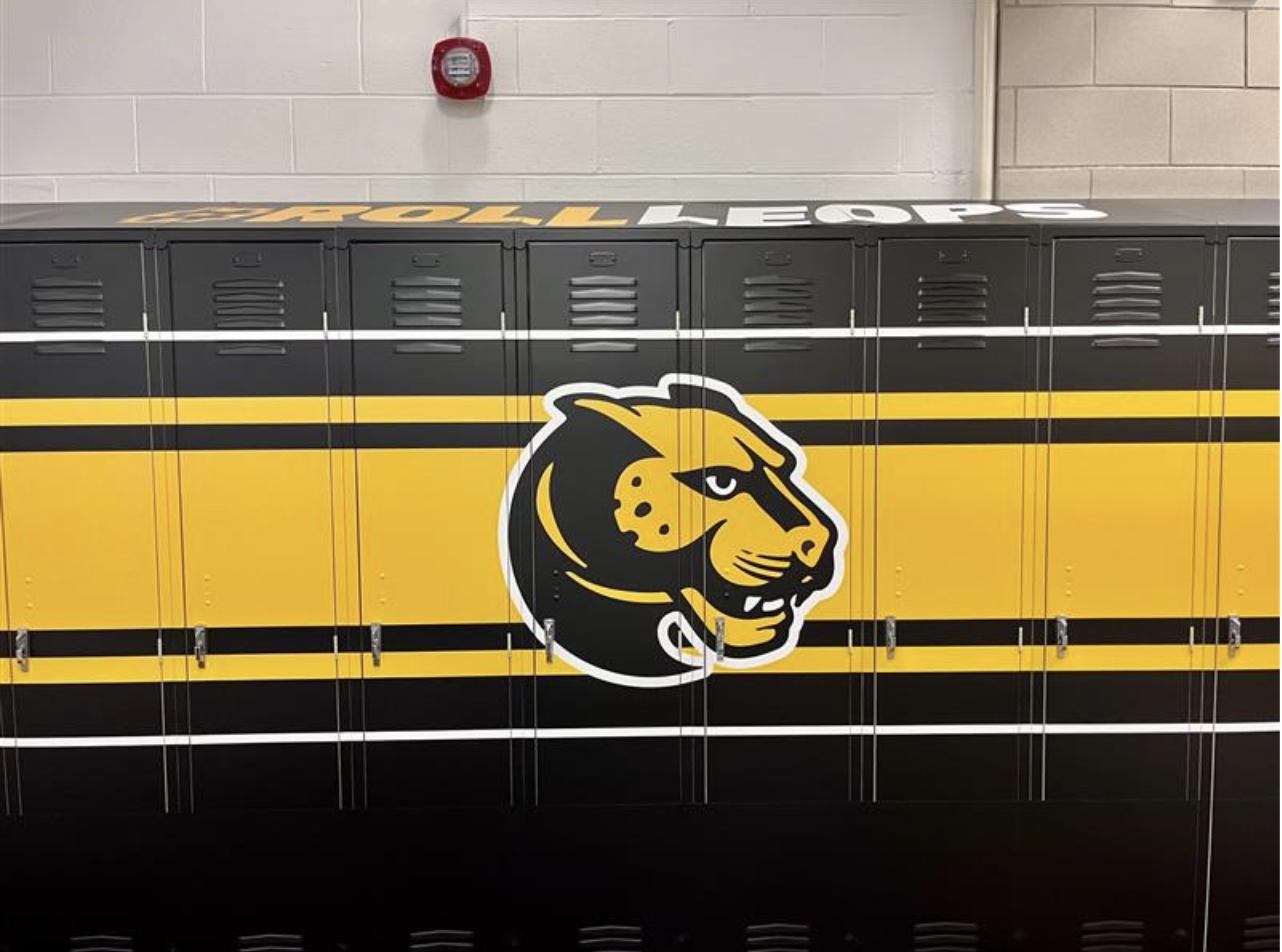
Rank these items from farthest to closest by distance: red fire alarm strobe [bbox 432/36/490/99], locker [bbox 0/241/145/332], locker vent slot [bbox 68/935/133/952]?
1. red fire alarm strobe [bbox 432/36/490/99]
2. locker vent slot [bbox 68/935/133/952]
3. locker [bbox 0/241/145/332]

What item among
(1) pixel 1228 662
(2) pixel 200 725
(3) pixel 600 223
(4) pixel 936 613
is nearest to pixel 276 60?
(3) pixel 600 223

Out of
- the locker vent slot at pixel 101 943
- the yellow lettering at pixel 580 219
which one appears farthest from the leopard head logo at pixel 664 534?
the locker vent slot at pixel 101 943

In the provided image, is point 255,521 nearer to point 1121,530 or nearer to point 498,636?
point 498,636

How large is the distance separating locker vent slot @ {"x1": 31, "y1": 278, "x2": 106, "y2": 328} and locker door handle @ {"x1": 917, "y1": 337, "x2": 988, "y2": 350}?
2019 mm

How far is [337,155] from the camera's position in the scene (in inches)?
135

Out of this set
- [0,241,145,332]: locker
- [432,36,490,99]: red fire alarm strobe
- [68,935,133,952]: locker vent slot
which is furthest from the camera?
[432,36,490,99]: red fire alarm strobe

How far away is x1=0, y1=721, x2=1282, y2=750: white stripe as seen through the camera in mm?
2834

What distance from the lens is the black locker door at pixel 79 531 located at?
275 cm

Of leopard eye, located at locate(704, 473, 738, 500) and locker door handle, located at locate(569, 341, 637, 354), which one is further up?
locker door handle, located at locate(569, 341, 637, 354)

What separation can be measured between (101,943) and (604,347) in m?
1.98

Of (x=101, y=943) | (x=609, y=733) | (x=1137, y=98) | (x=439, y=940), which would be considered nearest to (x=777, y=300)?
(x=609, y=733)

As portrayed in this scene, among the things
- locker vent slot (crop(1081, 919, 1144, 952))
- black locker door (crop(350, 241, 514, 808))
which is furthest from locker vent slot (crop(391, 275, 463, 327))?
locker vent slot (crop(1081, 919, 1144, 952))

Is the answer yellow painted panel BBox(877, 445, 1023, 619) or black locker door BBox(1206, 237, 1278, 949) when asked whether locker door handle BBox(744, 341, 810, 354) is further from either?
black locker door BBox(1206, 237, 1278, 949)

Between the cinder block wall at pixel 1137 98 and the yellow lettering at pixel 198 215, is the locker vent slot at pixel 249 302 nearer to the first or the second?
the yellow lettering at pixel 198 215
